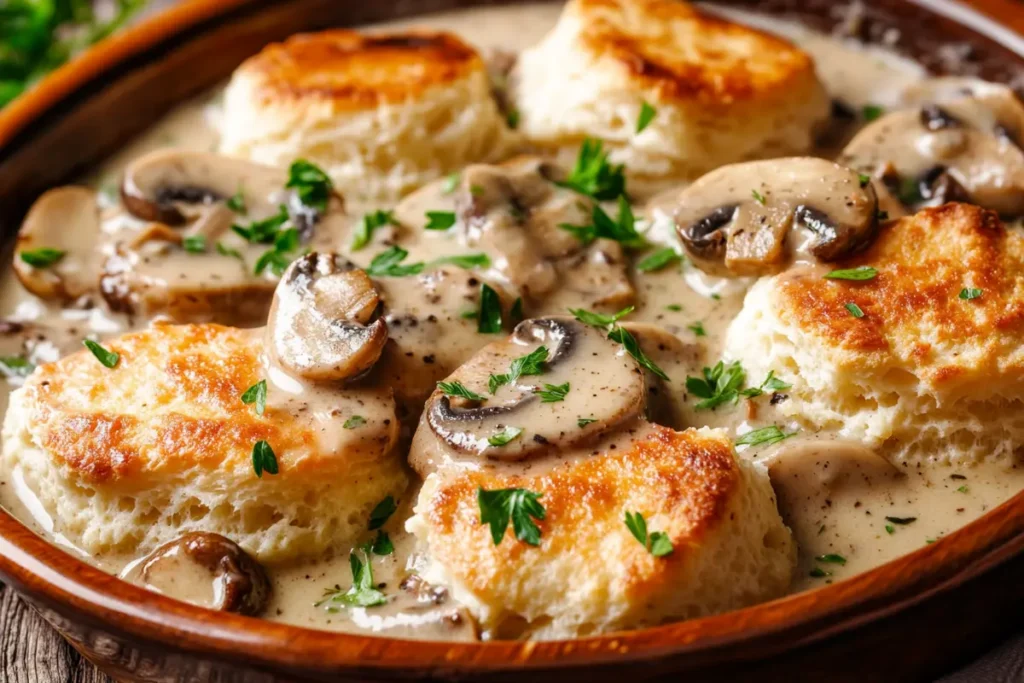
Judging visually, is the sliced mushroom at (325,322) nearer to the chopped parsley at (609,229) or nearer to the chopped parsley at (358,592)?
the chopped parsley at (358,592)

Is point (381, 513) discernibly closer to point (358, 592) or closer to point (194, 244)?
point (358, 592)

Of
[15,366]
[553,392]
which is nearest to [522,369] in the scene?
[553,392]

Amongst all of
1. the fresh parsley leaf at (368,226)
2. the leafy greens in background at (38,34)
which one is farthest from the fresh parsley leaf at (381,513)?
the leafy greens in background at (38,34)

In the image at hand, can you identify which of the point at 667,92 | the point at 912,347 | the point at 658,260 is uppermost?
the point at 667,92

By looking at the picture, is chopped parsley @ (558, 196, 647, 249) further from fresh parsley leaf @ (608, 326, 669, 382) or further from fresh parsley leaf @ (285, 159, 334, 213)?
fresh parsley leaf @ (285, 159, 334, 213)

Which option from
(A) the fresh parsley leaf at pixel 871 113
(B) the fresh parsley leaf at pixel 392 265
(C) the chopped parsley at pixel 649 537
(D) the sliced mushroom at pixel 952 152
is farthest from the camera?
(A) the fresh parsley leaf at pixel 871 113
